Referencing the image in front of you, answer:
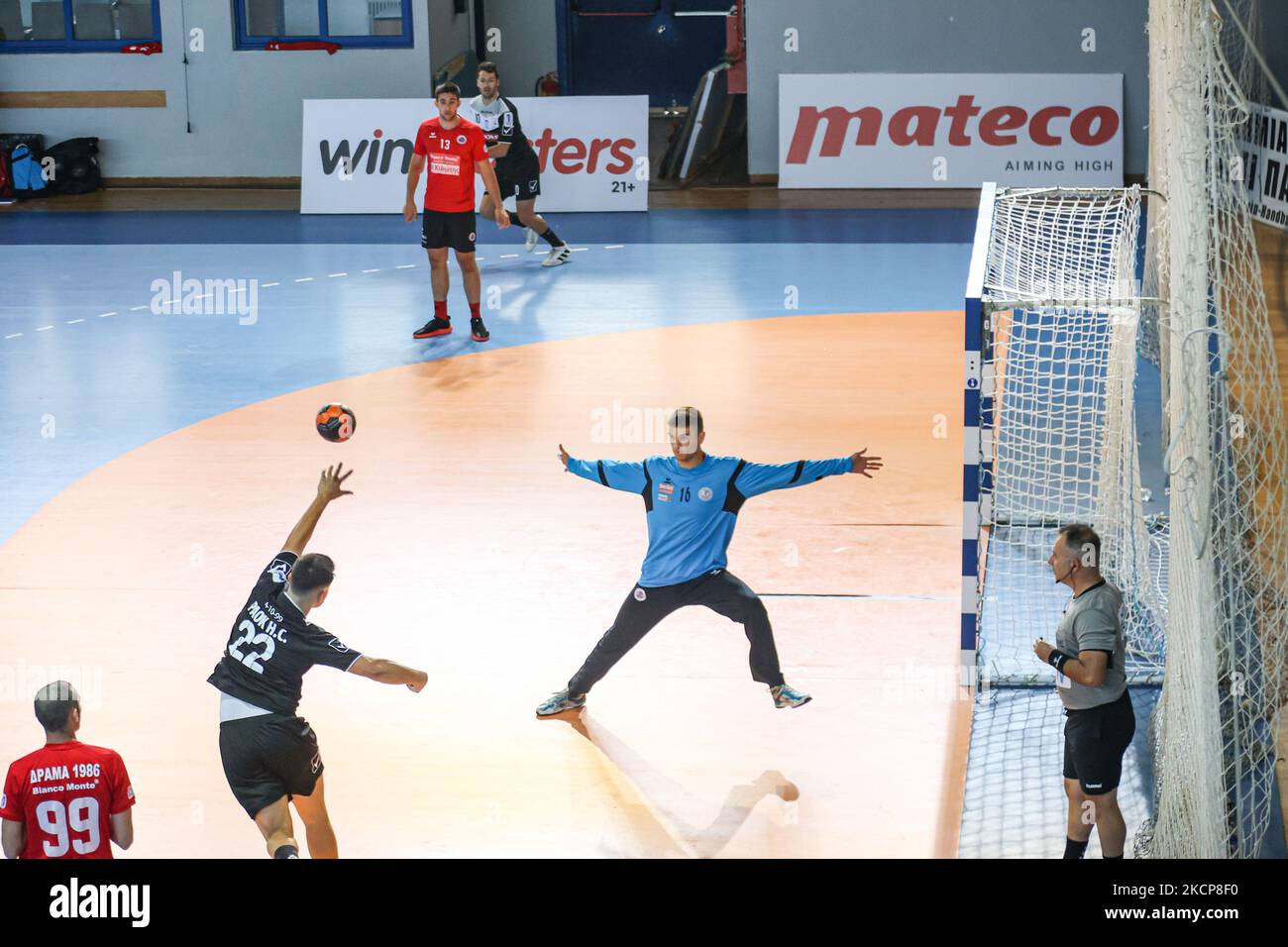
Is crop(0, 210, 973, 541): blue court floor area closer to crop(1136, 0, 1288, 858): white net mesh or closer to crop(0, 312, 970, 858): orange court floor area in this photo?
crop(0, 312, 970, 858): orange court floor area

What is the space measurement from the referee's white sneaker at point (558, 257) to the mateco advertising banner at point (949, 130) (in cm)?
588

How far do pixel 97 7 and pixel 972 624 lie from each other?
2153 centimetres

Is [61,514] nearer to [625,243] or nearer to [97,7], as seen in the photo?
[625,243]

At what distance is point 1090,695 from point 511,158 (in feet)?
47.6

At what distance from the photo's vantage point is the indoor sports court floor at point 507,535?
7926mm

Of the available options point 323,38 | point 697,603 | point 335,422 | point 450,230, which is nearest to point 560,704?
point 697,603

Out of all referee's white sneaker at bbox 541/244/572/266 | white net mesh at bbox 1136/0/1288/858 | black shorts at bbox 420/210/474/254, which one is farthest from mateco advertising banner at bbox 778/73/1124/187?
white net mesh at bbox 1136/0/1288/858

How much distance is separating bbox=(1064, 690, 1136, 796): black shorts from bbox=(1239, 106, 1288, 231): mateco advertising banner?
14794 mm

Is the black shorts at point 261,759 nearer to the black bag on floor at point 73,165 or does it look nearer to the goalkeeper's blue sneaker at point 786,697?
the goalkeeper's blue sneaker at point 786,697

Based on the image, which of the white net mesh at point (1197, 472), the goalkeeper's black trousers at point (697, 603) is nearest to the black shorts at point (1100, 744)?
the white net mesh at point (1197, 472)

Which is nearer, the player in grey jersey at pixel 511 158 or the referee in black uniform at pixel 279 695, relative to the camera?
the referee in black uniform at pixel 279 695

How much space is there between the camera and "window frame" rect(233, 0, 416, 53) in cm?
2541

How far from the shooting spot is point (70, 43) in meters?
25.9
